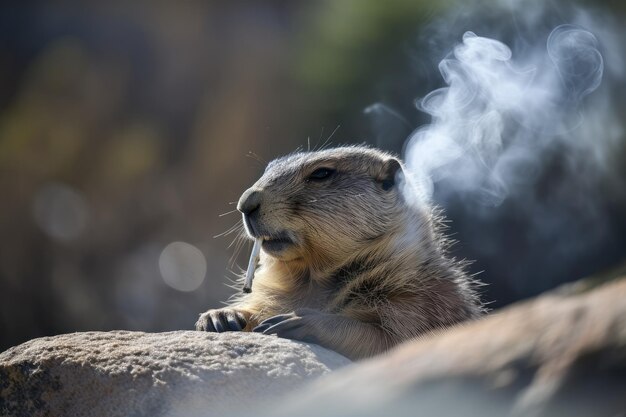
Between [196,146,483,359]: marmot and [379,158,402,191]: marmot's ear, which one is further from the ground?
[379,158,402,191]: marmot's ear

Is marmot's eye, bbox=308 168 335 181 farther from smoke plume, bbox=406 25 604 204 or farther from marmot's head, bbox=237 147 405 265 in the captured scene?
smoke plume, bbox=406 25 604 204

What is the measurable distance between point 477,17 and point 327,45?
95.3 inches

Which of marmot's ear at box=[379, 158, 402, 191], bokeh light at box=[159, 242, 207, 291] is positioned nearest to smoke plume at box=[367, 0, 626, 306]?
bokeh light at box=[159, 242, 207, 291]

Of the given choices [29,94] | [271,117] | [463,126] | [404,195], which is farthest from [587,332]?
[29,94]

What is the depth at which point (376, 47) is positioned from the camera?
1272 centimetres

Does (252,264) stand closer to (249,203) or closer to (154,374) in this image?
(249,203)

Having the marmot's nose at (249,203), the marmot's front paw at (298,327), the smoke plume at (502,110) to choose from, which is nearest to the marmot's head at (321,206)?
the marmot's nose at (249,203)

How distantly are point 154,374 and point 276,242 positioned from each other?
1.90 meters

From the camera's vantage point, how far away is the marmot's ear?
Result: 6207 millimetres

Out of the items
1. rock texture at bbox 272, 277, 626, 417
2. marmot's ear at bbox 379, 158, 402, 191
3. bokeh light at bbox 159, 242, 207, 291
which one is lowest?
rock texture at bbox 272, 277, 626, 417

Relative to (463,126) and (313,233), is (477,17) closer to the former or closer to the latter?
(463,126)

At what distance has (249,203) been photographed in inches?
219

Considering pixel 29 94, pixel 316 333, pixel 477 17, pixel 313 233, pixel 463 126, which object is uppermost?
pixel 29 94

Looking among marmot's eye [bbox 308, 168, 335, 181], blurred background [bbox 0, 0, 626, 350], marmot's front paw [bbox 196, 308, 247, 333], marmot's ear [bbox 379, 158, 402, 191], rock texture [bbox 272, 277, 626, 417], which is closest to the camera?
rock texture [bbox 272, 277, 626, 417]
